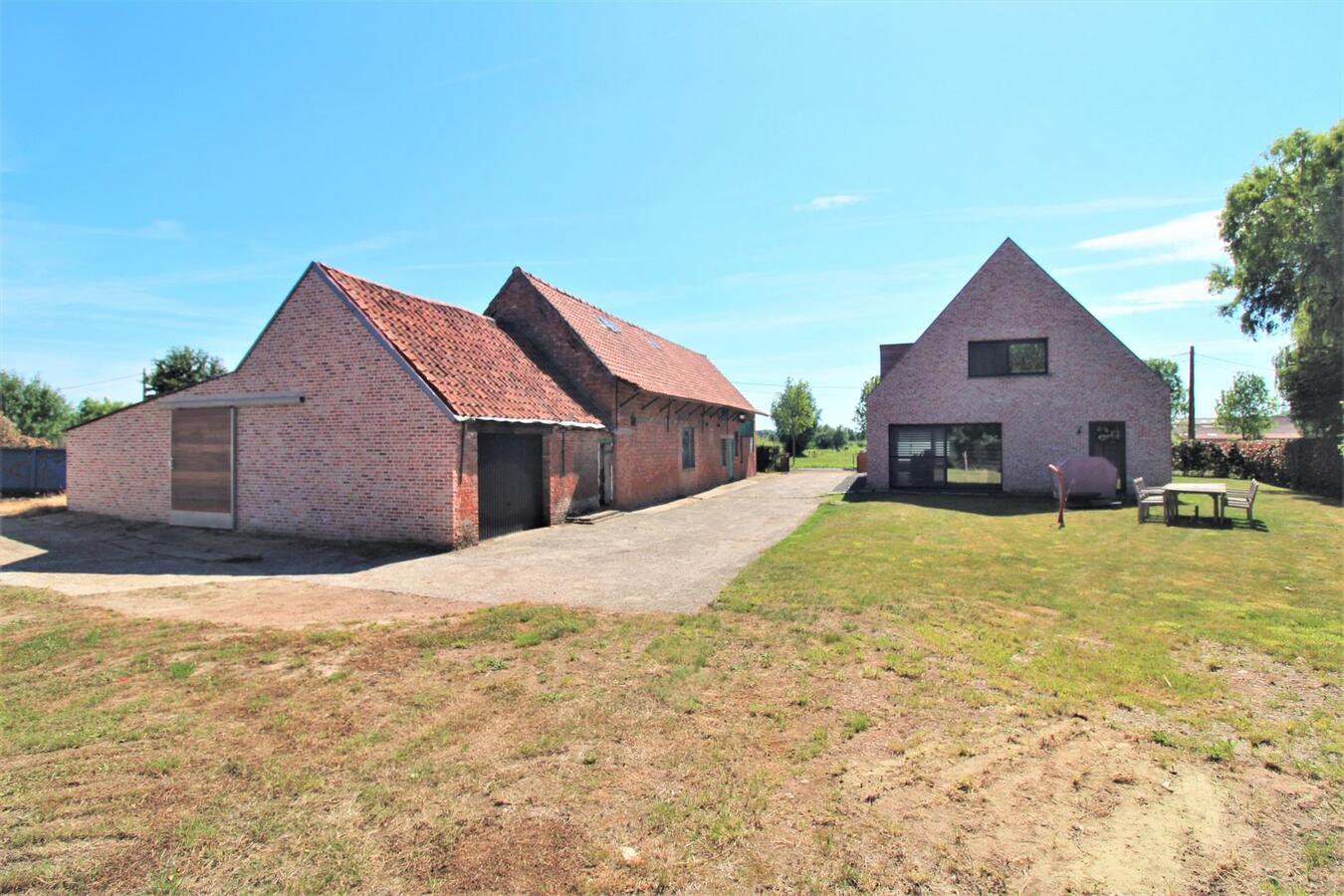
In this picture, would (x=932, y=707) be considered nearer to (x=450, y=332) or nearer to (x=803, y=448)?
(x=450, y=332)

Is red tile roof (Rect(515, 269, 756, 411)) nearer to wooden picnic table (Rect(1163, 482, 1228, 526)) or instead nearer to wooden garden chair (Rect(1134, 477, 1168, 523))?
wooden garden chair (Rect(1134, 477, 1168, 523))

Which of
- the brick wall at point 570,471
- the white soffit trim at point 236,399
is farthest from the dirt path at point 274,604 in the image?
the brick wall at point 570,471

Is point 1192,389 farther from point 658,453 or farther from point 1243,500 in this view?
point 658,453

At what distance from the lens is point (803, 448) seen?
210ft

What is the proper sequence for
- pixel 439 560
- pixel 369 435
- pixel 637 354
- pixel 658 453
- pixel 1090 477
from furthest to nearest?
pixel 637 354
pixel 658 453
pixel 1090 477
pixel 369 435
pixel 439 560

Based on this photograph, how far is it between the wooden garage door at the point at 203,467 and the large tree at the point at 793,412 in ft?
146

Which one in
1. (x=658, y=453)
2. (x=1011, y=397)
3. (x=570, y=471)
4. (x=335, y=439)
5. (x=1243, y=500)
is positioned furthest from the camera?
(x=658, y=453)

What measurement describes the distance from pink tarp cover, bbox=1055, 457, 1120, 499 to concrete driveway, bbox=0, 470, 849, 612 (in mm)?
9115

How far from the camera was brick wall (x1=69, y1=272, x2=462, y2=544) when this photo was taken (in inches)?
492

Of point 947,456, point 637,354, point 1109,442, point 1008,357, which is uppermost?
point 637,354

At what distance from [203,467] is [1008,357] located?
23027 millimetres

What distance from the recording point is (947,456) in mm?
22406

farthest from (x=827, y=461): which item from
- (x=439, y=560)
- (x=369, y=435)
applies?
(x=439, y=560)

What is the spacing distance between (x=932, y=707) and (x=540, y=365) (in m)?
16.2
